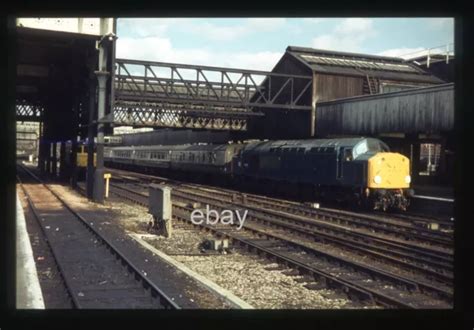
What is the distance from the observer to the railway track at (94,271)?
28.2 feet

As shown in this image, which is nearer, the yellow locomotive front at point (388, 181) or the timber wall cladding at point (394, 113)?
the yellow locomotive front at point (388, 181)

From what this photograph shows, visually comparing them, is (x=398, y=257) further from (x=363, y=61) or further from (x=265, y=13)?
(x=363, y=61)

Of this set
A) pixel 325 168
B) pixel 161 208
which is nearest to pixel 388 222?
pixel 325 168

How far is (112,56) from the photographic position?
71.9 ft

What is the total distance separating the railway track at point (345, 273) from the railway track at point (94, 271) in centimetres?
318

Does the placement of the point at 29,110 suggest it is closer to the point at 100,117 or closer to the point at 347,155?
the point at 100,117

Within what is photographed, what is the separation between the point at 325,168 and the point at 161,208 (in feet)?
30.9

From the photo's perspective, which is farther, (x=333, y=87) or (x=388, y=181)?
(x=333, y=87)

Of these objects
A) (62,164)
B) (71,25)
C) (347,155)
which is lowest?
(62,164)

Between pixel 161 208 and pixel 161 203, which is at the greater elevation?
pixel 161 203

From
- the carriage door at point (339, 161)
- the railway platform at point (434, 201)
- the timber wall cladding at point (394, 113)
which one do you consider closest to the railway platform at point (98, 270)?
the carriage door at point (339, 161)

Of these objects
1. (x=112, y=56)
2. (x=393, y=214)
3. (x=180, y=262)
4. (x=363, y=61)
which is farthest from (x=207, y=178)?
(x=180, y=262)

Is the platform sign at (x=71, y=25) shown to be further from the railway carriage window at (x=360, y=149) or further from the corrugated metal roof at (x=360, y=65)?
the corrugated metal roof at (x=360, y=65)

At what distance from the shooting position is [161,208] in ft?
48.1
